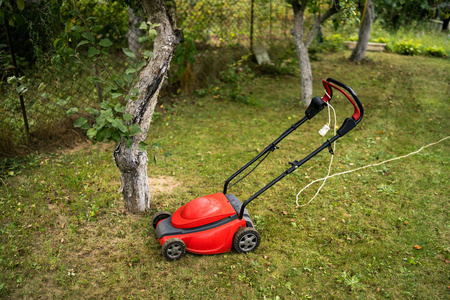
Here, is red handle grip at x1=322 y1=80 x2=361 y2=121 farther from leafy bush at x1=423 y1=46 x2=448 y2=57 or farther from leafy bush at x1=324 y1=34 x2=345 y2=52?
leafy bush at x1=423 y1=46 x2=448 y2=57

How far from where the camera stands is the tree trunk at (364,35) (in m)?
8.67

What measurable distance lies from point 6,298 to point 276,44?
25.6 feet

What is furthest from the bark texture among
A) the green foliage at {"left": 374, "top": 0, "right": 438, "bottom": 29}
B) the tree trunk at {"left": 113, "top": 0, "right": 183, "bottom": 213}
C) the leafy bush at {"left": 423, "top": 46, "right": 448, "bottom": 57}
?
the green foliage at {"left": 374, "top": 0, "right": 438, "bottom": 29}

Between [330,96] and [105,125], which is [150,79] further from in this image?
[330,96]

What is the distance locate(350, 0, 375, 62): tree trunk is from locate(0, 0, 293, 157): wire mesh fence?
9.17 ft

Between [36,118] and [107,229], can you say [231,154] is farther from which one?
[36,118]

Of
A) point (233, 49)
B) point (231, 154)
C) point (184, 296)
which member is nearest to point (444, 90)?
point (233, 49)

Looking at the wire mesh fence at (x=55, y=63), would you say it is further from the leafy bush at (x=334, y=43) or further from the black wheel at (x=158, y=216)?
the leafy bush at (x=334, y=43)

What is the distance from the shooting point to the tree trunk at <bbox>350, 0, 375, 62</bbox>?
8.67 meters

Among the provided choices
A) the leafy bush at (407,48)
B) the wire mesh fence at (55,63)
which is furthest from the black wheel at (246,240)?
the leafy bush at (407,48)

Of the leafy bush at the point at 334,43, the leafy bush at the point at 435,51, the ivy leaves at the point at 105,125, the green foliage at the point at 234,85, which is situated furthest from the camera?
the leafy bush at the point at 334,43

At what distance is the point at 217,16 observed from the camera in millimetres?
7461

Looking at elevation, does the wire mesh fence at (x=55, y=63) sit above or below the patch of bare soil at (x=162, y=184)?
above

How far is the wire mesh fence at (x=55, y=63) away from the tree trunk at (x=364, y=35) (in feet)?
9.17
